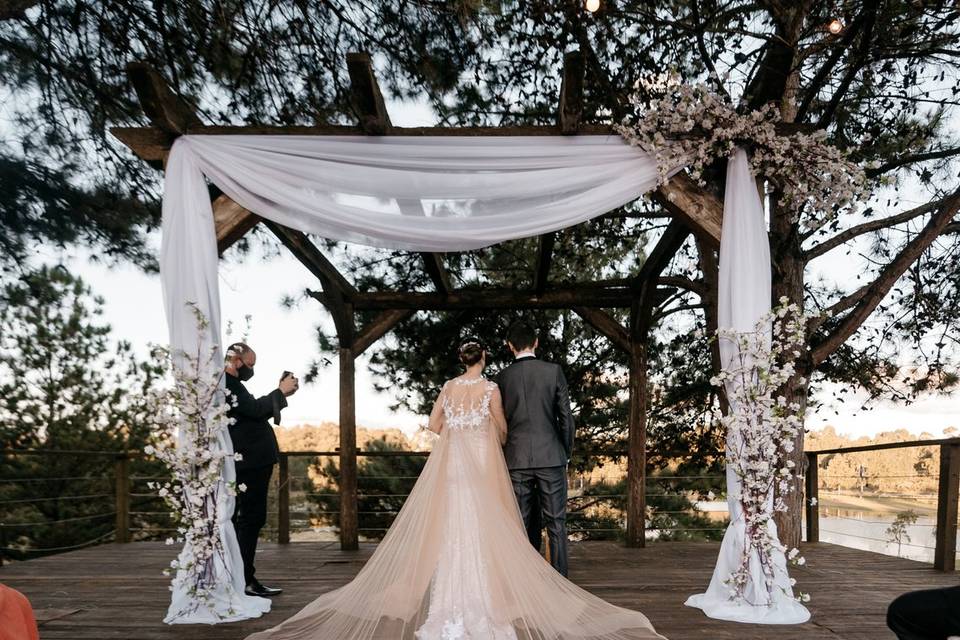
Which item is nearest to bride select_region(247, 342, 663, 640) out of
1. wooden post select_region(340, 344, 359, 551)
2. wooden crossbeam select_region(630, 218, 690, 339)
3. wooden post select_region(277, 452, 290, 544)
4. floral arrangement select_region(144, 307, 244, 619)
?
floral arrangement select_region(144, 307, 244, 619)

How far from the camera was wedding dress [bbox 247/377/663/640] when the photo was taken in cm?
306

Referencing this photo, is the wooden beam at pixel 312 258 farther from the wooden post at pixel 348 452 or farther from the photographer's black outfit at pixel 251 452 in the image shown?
the photographer's black outfit at pixel 251 452

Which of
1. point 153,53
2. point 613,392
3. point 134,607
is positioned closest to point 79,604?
point 134,607

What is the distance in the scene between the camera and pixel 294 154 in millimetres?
3789

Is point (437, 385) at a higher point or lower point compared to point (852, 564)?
higher

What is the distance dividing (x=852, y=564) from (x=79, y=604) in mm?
5022

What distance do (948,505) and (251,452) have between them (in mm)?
4564

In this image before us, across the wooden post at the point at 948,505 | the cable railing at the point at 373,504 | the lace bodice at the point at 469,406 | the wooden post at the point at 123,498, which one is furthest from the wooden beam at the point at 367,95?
the cable railing at the point at 373,504

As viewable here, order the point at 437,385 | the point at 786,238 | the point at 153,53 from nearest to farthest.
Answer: the point at 786,238 → the point at 153,53 → the point at 437,385

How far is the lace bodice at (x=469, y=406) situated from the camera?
3.63 m

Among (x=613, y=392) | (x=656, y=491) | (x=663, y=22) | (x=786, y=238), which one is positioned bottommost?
(x=656, y=491)

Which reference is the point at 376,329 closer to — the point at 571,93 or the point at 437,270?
the point at 437,270

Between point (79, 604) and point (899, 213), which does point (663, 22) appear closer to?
Result: point (899, 213)

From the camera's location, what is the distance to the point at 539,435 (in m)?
3.85
